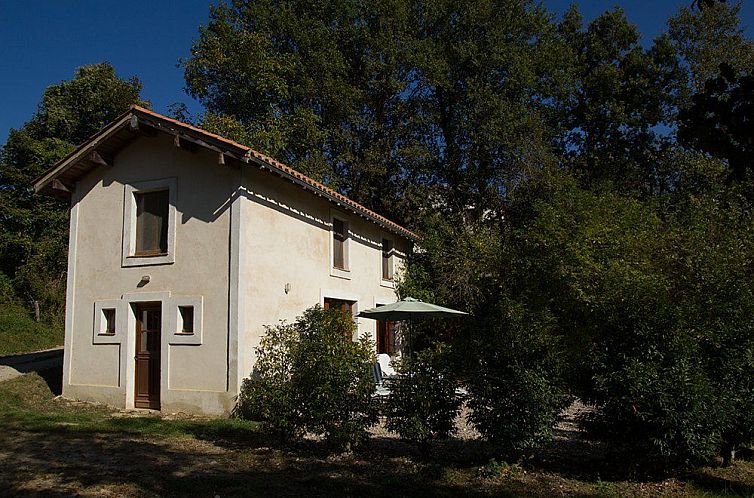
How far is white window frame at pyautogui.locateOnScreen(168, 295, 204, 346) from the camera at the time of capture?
37.1 feet

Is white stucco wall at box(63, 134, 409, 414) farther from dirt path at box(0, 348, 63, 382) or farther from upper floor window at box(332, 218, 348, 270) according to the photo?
dirt path at box(0, 348, 63, 382)

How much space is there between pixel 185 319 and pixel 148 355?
3.87ft

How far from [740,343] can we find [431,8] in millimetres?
19667

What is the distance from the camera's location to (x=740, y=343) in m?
7.17

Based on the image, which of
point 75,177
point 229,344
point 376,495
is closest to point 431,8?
point 75,177

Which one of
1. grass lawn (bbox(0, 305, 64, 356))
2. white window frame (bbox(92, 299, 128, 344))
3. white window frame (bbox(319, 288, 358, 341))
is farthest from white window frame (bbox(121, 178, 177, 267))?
grass lawn (bbox(0, 305, 64, 356))

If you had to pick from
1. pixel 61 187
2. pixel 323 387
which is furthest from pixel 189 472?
pixel 61 187

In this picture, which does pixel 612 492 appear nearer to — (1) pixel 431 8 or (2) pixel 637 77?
(1) pixel 431 8

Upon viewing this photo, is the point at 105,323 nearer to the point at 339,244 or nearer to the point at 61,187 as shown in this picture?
the point at 61,187

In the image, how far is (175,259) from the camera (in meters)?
11.8

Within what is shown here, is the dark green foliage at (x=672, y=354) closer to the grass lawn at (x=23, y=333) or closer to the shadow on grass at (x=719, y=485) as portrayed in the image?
the shadow on grass at (x=719, y=485)

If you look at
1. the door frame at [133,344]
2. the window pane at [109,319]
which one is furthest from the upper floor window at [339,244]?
the window pane at [109,319]

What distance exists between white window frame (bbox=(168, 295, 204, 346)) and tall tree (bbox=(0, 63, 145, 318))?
15262 mm

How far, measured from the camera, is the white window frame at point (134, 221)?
11.9 m
